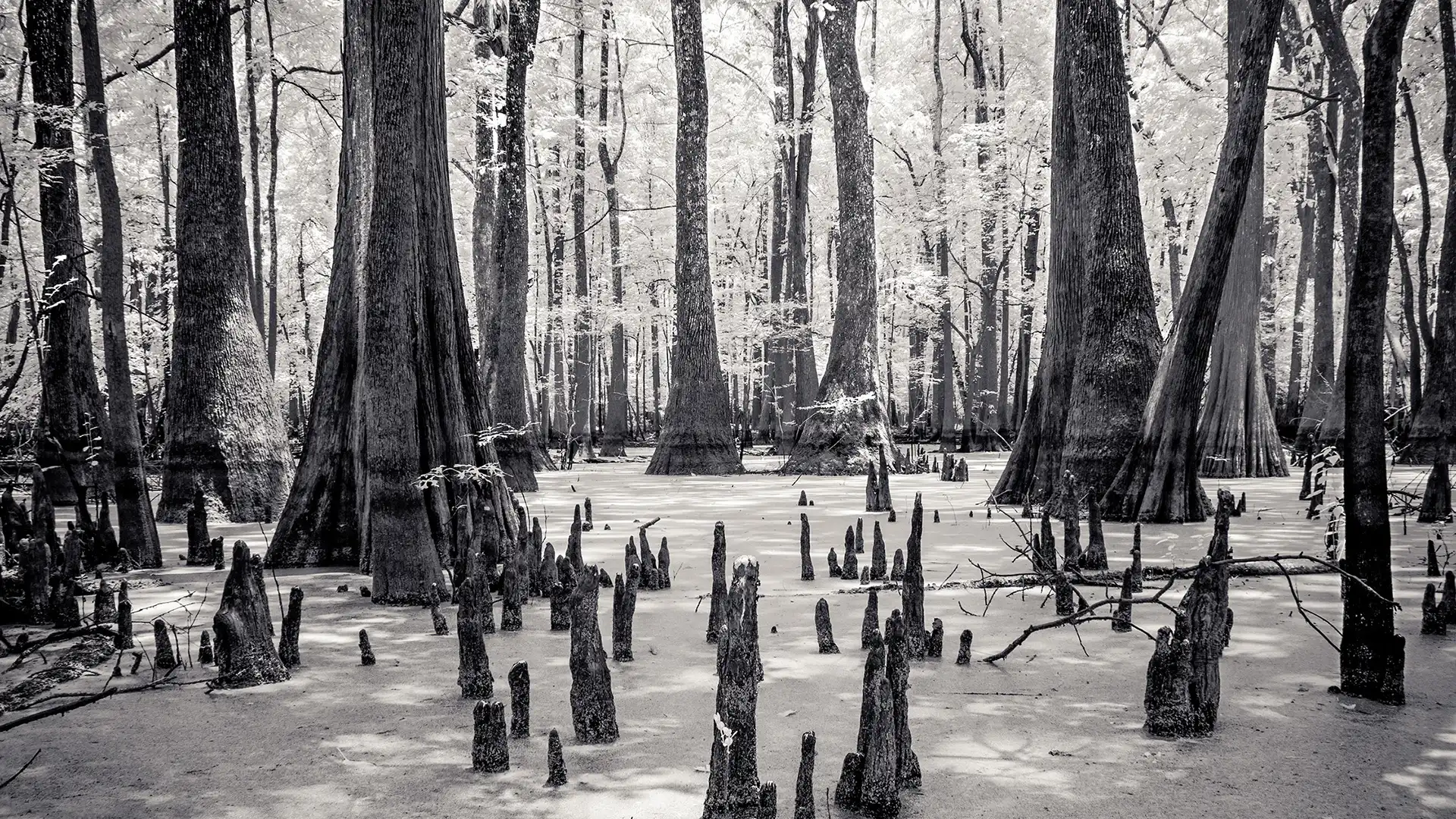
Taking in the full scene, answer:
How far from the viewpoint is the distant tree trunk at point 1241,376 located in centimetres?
1270

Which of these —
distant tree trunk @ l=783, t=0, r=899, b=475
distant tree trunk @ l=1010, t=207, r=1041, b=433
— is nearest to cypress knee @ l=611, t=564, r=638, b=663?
distant tree trunk @ l=783, t=0, r=899, b=475

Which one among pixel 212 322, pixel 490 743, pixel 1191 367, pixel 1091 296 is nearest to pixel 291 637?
pixel 490 743

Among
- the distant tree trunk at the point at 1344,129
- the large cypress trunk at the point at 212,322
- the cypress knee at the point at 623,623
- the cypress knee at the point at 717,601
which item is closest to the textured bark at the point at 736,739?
the cypress knee at the point at 623,623

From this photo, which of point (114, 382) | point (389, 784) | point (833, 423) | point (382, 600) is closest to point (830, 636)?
point (389, 784)

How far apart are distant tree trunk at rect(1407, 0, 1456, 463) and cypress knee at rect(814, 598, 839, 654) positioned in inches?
393

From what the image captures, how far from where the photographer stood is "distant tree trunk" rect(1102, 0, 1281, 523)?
7.10 m

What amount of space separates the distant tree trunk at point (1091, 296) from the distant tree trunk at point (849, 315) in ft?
17.1

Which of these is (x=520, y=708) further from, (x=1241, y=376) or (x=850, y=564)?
(x=1241, y=376)

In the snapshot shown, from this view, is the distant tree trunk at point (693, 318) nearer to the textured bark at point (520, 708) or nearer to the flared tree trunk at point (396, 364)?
the flared tree trunk at point (396, 364)

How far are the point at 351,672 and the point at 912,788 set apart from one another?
270 cm

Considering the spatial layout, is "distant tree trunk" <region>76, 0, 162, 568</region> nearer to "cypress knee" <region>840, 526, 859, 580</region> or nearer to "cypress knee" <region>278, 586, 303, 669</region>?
"cypress knee" <region>278, 586, 303, 669</region>

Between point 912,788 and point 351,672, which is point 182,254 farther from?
point 912,788

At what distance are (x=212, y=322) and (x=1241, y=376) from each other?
1361cm

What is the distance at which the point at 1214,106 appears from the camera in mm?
18344
